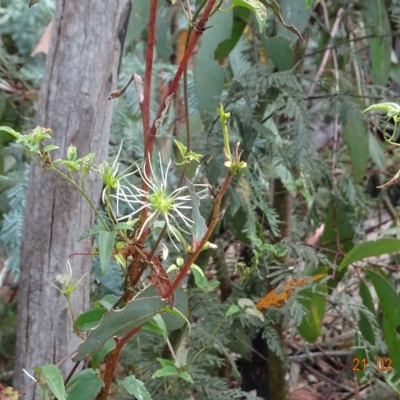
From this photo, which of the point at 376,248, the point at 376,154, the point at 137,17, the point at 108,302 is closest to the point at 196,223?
the point at 108,302

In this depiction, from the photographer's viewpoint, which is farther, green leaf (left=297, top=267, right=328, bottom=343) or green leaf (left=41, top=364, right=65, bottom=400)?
green leaf (left=297, top=267, right=328, bottom=343)

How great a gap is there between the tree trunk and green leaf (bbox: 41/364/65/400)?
0.33 metres

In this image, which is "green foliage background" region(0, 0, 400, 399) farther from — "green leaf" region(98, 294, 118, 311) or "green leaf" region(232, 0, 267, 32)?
"green leaf" region(232, 0, 267, 32)

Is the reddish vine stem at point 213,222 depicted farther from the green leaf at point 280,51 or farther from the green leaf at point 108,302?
the green leaf at point 280,51

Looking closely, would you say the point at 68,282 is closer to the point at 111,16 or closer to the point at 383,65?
the point at 111,16

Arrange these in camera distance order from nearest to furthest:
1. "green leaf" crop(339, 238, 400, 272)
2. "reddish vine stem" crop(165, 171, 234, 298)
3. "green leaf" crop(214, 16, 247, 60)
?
1. "reddish vine stem" crop(165, 171, 234, 298)
2. "green leaf" crop(339, 238, 400, 272)
3. "green leaf" crop(214, 16, 247, 60)

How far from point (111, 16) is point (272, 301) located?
0.47 metres

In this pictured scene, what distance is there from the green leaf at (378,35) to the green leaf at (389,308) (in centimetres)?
45

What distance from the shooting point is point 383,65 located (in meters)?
1.22

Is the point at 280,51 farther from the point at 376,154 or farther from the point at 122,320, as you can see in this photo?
the point at 122,320

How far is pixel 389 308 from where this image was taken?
962 mm

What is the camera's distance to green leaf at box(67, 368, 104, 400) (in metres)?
0.50

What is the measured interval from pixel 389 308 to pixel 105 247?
0.67m

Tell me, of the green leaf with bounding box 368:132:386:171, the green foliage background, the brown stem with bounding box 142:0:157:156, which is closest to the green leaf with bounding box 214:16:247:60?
the green foliage background
